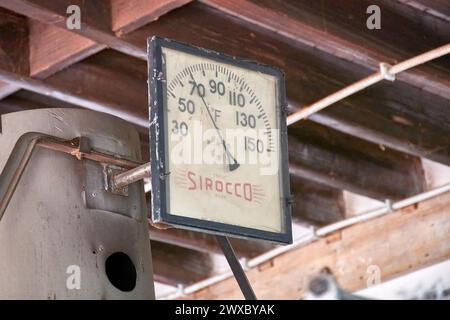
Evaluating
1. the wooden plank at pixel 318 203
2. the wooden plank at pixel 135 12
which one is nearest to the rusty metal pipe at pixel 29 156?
the wooden plank at pixel 135 12

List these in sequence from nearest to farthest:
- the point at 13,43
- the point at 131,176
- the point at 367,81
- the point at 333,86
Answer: the point at 131,176
the point at 367,81
the point at 13,43
the point at 333,86

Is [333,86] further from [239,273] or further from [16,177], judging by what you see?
[16,177]

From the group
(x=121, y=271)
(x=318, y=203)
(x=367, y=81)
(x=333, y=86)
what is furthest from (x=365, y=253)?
(x=121, y=271)

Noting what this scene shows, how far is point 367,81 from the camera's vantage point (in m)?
4.93

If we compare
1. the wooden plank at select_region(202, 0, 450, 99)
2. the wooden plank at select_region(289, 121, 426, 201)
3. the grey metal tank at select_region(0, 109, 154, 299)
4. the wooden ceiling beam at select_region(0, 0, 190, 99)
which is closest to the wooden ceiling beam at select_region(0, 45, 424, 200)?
the wooden plank at select_region(289, 121, 426, 201)

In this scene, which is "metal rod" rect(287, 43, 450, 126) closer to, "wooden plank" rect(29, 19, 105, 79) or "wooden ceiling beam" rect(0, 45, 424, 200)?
"wooden ceiling beam" rect(0, 45, 424, 200)

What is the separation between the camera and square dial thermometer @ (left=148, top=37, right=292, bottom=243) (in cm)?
337

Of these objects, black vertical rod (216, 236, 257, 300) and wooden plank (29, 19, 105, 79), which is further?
wooden plank (29, 19, 105, 79)

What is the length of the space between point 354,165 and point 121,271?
2.41m

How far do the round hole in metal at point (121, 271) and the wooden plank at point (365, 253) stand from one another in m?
2.32

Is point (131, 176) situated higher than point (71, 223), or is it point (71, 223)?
point (131, 176)

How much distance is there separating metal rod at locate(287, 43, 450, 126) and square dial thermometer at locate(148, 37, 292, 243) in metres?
1.12
